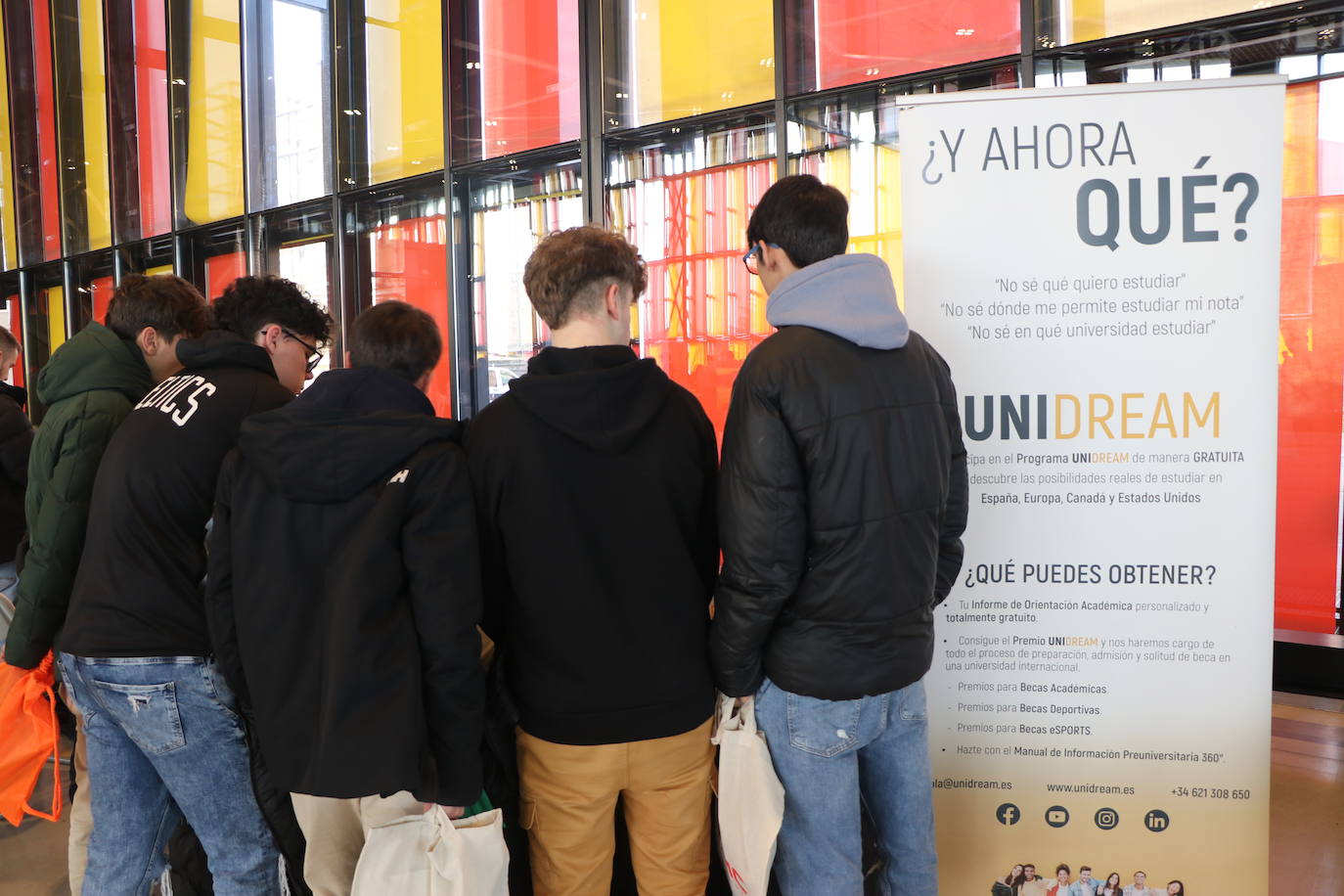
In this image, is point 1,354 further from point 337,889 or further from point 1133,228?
point 1133,228

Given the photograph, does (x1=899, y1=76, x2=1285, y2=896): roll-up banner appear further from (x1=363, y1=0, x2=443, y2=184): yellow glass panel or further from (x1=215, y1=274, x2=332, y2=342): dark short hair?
(x1=363, y1=0, x2=443, y2=184): yellow glass panel

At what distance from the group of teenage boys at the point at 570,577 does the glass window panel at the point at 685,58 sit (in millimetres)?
2851

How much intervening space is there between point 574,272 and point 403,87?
463cm

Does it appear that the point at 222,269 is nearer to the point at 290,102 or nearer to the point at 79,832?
the point at 290,102

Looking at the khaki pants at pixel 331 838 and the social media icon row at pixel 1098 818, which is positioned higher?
the khaki pants at pixel 331 838

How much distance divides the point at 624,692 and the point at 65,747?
3.72m

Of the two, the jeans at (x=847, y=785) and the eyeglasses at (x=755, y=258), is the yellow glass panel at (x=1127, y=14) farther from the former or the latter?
the jeans at (x=847, y=785)

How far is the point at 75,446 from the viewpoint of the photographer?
2.19 m

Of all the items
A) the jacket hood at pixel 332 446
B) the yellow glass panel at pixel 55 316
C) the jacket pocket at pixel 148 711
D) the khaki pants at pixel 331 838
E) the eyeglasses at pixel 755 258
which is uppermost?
the yellow glass panel at pixel 55 316

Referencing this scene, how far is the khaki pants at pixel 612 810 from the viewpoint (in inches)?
68.9

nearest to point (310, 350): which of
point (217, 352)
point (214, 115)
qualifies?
point (217, 352)

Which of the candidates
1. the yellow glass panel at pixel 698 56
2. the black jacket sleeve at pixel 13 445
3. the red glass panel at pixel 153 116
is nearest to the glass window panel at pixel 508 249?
the yellow glass panel at pixel 698 56

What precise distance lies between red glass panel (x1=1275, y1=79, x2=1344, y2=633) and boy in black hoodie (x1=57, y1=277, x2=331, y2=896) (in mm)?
3801

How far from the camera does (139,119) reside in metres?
7.57
